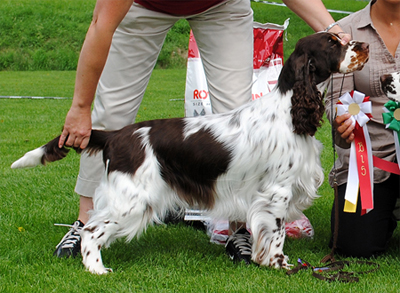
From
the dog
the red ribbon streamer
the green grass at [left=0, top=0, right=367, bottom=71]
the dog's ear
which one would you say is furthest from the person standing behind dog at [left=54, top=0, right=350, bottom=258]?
the green grass at [left=0, top=0, right=367, bottom=71]

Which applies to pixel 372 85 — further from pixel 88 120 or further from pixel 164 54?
pixel 164 54

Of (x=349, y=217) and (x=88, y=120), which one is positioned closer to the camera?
(x=88, y=120)

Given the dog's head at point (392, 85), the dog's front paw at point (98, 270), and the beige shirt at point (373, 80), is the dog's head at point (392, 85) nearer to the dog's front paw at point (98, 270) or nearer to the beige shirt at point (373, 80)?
the beige shirt at point (373, 80)

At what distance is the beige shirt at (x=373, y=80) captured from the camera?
132 inches

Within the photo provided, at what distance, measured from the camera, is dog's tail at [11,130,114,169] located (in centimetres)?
299

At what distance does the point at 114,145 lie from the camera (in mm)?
2998

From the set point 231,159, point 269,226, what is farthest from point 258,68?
point 269,226

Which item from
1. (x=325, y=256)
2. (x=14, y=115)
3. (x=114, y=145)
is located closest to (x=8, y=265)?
(x=114, y=145)

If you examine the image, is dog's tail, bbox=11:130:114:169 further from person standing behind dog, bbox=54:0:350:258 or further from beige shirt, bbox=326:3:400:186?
beige shirt, bbox=326:3:400:186

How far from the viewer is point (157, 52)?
10.9 feet

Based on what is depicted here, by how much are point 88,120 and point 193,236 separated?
3.79 feet

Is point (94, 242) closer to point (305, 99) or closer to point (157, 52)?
point (157, 52)

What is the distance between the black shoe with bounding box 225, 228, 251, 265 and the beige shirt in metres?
0.83

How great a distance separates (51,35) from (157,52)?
62.7 ft
